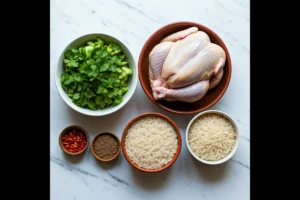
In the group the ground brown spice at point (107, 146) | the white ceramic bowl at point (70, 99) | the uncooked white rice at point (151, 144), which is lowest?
the ground brown spice at point (107, 146)

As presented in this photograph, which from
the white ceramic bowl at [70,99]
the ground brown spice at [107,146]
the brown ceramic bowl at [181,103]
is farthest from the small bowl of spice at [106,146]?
the brown ceramic bowl at [181,103]

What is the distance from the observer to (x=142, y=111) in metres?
2.31

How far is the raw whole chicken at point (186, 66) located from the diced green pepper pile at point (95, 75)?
0.16 meters

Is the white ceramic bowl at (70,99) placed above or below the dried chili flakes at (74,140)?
above

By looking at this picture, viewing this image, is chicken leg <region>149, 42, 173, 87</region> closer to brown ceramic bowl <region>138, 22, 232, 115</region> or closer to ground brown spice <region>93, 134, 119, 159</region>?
brown ceramic bowl <region>138, 22, 232, 115</region>

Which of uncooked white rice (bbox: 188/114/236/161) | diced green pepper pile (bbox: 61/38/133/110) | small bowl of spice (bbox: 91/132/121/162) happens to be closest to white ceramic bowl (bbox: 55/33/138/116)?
diced green pepper pile (bbox: 61/38/133/110)

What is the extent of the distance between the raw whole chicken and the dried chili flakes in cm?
41

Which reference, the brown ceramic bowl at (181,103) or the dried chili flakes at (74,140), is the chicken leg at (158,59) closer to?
the brown ceramic bowl at (181,103)

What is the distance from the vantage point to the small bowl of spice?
224 cm

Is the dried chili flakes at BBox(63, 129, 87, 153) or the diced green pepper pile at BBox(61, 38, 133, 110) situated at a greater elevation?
the diced green pepper pile at BBox(61, 38, 133, 110)

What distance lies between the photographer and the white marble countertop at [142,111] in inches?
90.2

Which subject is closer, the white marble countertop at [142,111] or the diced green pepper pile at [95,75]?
the diced green pepper pile at [95,75]

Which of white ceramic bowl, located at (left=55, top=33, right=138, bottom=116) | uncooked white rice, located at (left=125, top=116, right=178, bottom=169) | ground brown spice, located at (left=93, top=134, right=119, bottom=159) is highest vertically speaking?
white ceramic bowl, located at (left=55, top=33, right=138, bottom=116)
